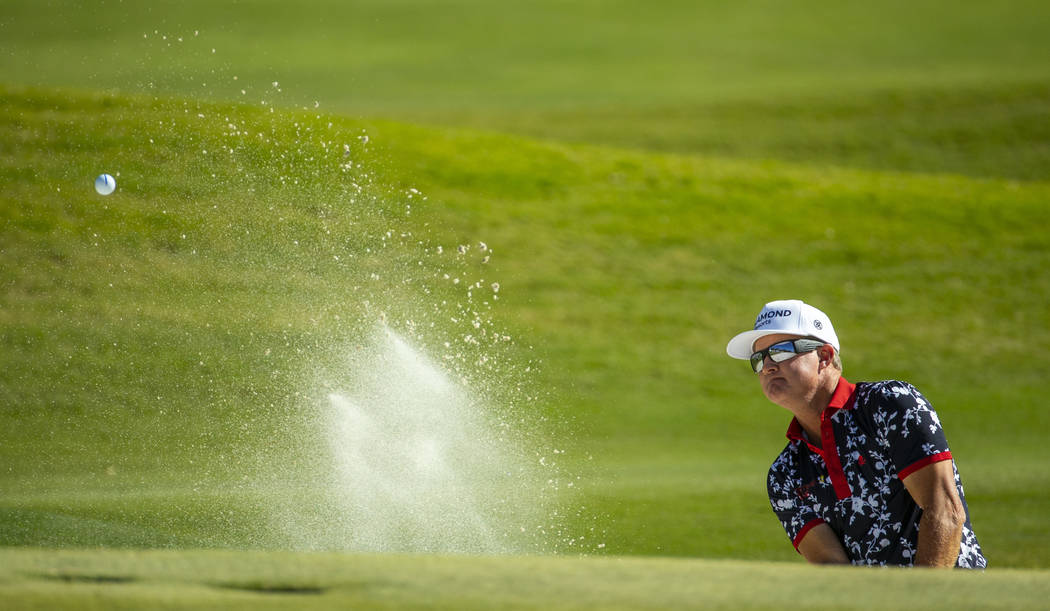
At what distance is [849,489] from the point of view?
3.77 m

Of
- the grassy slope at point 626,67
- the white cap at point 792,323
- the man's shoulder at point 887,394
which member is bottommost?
the man's shoulder at point 887,394

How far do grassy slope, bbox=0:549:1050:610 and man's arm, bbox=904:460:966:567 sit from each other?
1.02 meters

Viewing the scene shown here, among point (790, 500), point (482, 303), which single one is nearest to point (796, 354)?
point (790, 500)

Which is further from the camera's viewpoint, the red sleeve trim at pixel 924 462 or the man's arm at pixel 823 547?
the man's arm at pixel 823 547

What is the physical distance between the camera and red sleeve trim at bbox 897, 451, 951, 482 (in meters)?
3.46

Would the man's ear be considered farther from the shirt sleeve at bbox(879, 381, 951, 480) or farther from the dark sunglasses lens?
the shirt sleeve at bbox(879, 381, 951, 480)

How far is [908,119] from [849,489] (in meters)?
18.8

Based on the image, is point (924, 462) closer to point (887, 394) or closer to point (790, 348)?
point (887, 394)

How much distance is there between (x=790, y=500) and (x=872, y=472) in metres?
0.39

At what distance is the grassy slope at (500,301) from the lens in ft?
26.4

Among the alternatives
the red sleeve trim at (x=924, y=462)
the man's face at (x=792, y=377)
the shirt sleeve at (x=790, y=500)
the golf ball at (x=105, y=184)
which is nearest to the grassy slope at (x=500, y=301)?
the golf ball at (x=105, y=184)

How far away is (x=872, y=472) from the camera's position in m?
3.68

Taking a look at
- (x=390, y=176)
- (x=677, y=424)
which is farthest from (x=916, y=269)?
(x=390, y=176)

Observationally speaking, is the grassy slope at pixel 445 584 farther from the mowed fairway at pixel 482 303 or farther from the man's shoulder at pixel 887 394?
the man's shoulder at pixel 887 394
